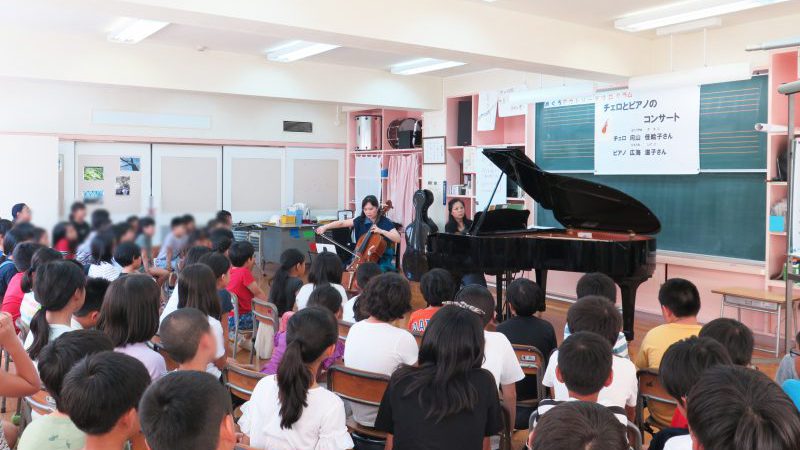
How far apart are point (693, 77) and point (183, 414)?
563 cm

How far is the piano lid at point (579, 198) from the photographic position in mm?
5582

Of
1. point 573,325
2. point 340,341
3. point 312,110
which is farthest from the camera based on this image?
point 312,110

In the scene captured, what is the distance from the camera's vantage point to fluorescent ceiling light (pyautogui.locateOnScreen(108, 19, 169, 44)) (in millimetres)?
5945

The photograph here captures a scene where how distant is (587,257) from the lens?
5.22m

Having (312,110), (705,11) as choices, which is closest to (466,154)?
(312,110)

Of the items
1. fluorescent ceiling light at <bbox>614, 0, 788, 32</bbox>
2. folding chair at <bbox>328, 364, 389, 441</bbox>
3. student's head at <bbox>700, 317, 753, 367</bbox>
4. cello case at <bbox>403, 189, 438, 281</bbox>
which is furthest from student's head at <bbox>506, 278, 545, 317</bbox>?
cello case at <bbox>403, 189, 438, 281</bbox>

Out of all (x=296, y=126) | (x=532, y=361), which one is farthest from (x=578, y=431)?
(x=296, y=126)

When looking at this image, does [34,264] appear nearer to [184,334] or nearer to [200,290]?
[200,290]

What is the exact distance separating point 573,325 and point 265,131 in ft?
26.1

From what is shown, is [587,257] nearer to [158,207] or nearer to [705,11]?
[705,11]

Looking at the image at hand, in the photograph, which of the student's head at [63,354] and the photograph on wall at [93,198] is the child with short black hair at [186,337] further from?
the photograph on wall at [93,198]

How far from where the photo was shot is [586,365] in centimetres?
210

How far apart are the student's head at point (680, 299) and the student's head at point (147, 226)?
8.68ft

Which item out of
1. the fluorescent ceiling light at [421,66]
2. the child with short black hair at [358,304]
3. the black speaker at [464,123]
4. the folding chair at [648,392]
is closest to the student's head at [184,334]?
the child with short black hair at [358,304]
